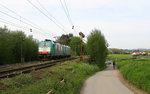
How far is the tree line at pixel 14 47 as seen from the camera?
42438 mm

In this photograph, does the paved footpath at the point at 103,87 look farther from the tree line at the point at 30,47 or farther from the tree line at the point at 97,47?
the tree line at the point at 97,47

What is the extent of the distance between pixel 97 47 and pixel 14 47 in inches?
746

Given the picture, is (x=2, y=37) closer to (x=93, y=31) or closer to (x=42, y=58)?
(x=42, y=58)

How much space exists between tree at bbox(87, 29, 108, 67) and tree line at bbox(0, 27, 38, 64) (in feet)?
48.8

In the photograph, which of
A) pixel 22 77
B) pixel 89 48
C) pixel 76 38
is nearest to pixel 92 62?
pixel 89 48

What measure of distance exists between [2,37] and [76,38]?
269 ft

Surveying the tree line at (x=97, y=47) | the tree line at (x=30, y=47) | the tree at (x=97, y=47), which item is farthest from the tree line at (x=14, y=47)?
the tree at (x=97, y=47)

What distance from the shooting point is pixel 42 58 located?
121 ft

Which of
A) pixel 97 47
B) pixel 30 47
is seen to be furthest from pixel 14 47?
pixel 97 47

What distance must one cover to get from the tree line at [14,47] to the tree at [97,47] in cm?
1488

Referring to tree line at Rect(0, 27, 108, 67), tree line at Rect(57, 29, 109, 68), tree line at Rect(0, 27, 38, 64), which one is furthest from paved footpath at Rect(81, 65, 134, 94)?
tree line at Rect(57, 29, 109, 68)

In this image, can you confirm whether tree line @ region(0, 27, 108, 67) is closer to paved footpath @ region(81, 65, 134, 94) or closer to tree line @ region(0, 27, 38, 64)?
tree line @ region(0, 27, 38, 64)

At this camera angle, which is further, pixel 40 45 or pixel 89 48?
pixel 89 48

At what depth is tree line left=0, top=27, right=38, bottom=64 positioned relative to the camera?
42.4 m
